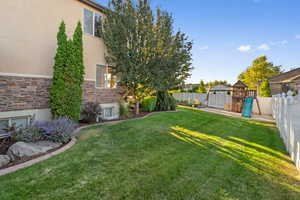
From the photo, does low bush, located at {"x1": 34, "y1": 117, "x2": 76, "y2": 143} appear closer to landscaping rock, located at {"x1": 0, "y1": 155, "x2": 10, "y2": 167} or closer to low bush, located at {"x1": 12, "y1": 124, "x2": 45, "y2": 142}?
low bush, located at {"x1": 12, "y1": 124, "x2": 45, "y2": 142}

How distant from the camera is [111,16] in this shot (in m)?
7.71

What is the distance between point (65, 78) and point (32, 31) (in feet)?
6.78

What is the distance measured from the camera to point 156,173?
9.98 ft

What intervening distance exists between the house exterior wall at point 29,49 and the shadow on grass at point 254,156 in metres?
5.52

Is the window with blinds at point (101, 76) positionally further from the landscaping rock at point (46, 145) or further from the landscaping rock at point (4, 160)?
the landscaping rock at point (4, 160)

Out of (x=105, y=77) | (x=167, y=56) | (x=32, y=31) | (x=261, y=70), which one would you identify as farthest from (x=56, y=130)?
(x=261, y=70)

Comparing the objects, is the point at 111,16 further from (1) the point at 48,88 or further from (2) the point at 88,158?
(2) the point at 88,158

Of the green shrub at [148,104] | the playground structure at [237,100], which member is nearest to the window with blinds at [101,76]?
the green shrub at [148,104]

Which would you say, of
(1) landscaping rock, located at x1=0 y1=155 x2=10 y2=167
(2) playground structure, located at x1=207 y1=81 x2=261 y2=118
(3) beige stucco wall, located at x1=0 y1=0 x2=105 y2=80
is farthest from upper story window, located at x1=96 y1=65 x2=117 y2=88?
(2) playground structure, located at x1=207 y1=81 x2=261 y2=118

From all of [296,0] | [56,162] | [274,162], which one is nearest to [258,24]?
[296,0]

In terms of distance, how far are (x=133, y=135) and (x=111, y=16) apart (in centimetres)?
614

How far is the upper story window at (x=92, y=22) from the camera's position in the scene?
7.45 metres

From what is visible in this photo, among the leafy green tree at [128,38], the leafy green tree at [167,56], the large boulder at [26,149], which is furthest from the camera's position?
the leafy green tree at [167,56]

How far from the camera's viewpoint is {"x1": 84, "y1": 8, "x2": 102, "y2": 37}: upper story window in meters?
7.45
